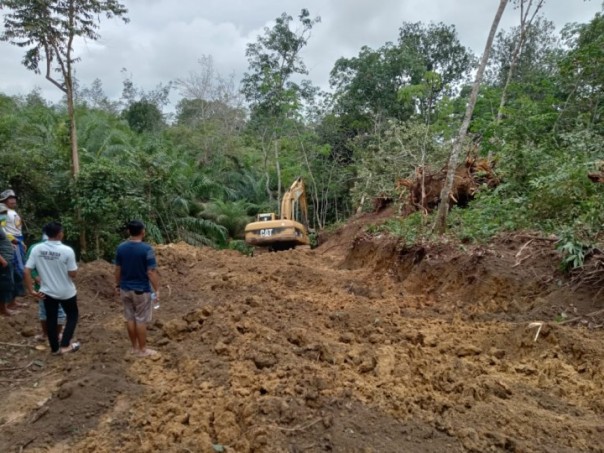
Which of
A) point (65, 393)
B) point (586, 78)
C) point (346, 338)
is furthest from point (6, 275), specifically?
point (586, 78)

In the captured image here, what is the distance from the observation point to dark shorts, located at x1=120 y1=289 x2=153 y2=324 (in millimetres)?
4633

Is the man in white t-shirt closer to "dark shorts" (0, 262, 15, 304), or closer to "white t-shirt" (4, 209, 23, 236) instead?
"dark shorts" (0, 262, 15, 304)

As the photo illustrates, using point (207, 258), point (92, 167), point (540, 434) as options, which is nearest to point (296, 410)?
point (540, 434)

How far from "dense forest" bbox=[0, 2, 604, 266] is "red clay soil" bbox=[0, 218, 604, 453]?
1102mm

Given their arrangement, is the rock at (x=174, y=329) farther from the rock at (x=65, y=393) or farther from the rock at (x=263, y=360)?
the rock at (x=65, y=393)

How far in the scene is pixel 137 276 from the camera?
4.59 metres

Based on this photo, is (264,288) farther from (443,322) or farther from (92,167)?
(92,167)

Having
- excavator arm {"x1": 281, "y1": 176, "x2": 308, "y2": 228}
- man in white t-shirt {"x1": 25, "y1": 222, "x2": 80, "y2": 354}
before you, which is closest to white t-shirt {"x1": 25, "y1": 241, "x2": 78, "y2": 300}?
man in white t-shirt {"x1": 25, "y1": 222, "x2": 80, "y2": 354}

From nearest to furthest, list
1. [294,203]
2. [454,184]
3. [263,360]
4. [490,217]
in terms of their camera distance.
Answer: [263,360]
[490,217]
[454,184]
[294,203]

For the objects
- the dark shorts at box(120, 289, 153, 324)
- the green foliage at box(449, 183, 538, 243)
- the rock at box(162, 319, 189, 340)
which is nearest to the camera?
the dark shorts at box(120, 289, 153, 324)

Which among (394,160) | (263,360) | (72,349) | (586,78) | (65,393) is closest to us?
(65,393)

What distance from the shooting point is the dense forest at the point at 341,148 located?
9.30 m

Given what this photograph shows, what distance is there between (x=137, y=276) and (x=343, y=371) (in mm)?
2286

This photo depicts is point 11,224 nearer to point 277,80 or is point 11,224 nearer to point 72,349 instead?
point 72,349
